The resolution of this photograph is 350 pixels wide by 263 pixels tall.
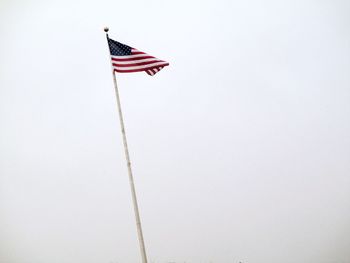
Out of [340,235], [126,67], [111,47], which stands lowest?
[340,235]

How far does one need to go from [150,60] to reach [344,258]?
2182 centimetres

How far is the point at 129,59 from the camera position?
13.1m

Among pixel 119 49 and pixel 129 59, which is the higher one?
pixel 119 49

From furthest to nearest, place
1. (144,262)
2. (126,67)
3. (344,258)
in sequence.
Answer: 1. (344,258)
2. (126,67)
3. (144,262)

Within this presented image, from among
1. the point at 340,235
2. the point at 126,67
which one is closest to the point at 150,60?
the point at 126,67

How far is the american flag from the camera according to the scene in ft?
42.8

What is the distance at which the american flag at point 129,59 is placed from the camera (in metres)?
13.0

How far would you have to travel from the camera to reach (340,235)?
25.3 m

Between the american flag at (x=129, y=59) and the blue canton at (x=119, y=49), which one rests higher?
the blue canton at (x=119, y=49)

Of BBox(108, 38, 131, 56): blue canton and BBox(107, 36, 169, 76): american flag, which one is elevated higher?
BBox(108, 38, 131, 56): blue canton

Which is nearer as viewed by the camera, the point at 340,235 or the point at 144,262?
the point at 144,262

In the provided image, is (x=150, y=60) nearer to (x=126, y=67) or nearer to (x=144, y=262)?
(x=126, y=67)

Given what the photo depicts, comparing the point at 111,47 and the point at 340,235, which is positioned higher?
the point at 111,47

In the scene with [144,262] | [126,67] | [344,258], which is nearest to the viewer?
[144,262]
